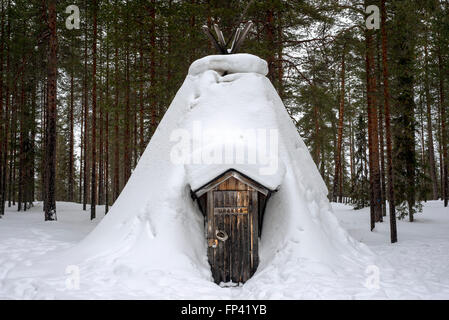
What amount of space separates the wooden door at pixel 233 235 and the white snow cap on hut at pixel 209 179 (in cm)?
28

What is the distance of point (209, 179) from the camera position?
5.99 meters

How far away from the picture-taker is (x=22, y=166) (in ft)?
59.0

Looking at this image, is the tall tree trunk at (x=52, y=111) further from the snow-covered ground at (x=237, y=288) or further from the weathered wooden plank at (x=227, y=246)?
the weathered wooden plank at (x=227, y=246)

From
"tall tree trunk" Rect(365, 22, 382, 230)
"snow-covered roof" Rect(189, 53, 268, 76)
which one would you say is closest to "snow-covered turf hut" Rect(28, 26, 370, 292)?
"snow-covered roof" Rect(189, 53, 268, 76)

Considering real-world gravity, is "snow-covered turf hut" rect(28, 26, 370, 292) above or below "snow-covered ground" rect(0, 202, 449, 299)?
above

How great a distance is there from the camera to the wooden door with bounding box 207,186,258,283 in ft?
19.8

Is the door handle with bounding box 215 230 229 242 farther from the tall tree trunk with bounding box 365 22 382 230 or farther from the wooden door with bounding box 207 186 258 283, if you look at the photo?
the tall tree trunk with bounding box 365 22 382 230

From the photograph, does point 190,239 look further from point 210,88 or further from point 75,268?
point 210,88

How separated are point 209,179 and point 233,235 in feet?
3.99

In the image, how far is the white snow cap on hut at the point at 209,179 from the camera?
5816 mm

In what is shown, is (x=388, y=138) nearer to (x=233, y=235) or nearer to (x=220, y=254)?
(x=233, y=235)

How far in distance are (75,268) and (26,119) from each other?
15.0 m

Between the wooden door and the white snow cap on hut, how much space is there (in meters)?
0.28
